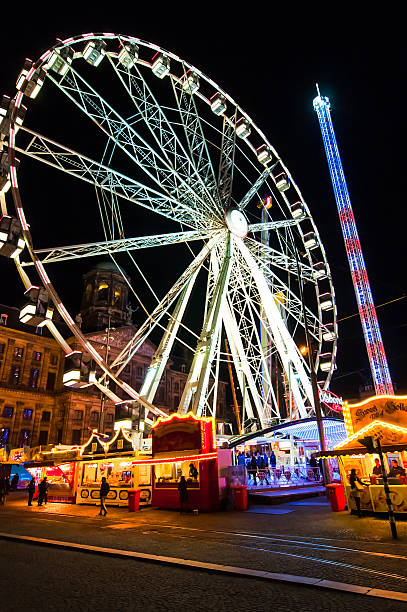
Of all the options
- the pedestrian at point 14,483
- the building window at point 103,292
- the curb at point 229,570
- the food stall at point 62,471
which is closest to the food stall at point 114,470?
the food stall at point 62,471

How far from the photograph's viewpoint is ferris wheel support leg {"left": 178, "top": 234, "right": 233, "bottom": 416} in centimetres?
1973

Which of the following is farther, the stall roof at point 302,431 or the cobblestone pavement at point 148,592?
the stall roof at point 302,431

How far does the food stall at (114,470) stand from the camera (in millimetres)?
22261

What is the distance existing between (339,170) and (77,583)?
113 ft

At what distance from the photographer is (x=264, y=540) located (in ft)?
33.8

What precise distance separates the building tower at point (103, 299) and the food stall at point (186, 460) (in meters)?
47.3

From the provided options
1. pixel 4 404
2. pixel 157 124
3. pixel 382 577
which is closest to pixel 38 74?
pixel 157 124

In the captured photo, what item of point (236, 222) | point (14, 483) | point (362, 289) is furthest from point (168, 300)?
point (14, 483)

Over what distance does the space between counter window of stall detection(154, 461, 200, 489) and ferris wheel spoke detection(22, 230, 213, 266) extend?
10.7 meters

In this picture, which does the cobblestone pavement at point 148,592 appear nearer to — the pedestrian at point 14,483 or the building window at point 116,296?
the pedestrian at point 14,483

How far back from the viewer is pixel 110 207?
62.8 ft

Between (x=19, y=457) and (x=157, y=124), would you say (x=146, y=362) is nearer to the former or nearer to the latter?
(x=19, y=457)

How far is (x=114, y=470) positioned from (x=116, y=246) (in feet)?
47.7

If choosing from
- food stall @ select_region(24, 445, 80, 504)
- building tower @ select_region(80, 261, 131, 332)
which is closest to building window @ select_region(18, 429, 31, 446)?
building tower @ select_region(80, 261, 131, 332)
